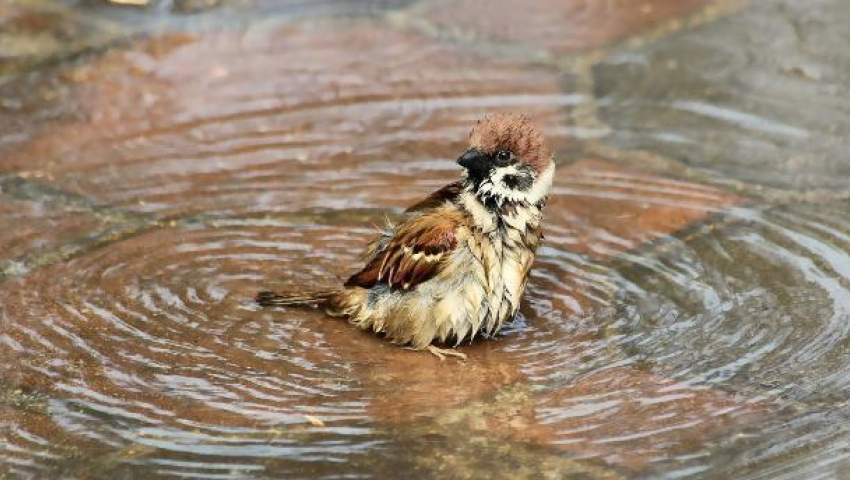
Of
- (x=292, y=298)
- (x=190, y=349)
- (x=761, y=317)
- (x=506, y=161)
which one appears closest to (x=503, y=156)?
(x=506, y=161)

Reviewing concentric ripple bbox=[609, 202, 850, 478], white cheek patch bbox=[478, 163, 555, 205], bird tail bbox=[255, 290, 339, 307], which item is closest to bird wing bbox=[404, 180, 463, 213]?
white cheek patch bbox=[478, 163, 555, 205]

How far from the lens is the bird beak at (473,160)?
450 cm

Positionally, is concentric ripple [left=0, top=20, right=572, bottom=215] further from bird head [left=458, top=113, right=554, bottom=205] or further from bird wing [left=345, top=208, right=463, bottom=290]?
bird head [left=458, top=113, right=554, bottom=205]

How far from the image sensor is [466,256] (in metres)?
4.46

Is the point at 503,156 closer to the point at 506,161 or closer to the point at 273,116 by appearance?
the point at 506,161

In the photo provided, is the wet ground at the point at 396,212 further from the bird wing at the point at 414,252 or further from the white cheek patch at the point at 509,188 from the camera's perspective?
the white cheek patch at the point at 509,188

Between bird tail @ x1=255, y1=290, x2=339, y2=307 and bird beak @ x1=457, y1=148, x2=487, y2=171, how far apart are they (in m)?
0.63

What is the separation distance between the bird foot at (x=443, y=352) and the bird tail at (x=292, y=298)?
1.36 feet

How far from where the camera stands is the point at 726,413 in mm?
3902

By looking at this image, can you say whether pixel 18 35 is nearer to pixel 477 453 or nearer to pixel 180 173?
pixel 180 173

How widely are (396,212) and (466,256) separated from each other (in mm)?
1018

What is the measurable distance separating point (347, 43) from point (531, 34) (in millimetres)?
955

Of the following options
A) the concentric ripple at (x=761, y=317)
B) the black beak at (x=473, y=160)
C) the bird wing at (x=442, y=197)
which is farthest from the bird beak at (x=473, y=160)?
the concentric ripple at (x=761, y=317)

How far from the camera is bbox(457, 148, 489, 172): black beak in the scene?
4.50m
